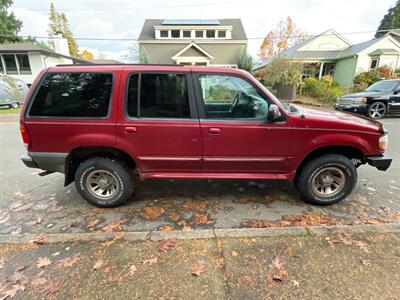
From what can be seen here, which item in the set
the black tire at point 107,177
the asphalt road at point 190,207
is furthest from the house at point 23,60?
the black tire at point 107,177

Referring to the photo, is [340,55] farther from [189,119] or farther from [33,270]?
[33,270]

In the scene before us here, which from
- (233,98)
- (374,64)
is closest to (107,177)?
(233,98)

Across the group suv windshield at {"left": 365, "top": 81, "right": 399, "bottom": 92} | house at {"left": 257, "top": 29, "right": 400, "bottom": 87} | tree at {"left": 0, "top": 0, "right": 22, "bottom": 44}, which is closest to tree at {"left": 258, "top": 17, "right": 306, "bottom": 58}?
house at {"left": 257, "top": 29, "right": 400, "bottom": 87}

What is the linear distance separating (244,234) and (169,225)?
3.18 feet

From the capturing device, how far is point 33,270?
225cm

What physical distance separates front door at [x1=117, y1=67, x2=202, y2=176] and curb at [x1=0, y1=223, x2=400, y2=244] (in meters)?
1.11

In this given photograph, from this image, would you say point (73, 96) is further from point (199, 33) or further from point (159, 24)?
point (159, 24)

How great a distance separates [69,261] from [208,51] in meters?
24.6

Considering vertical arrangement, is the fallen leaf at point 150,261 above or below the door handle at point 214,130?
below

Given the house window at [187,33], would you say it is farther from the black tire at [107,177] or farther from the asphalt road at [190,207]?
the black tire at [107,177]

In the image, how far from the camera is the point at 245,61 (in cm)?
2181

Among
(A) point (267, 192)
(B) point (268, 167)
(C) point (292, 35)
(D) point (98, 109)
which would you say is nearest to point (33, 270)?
(D) point (98, 109)

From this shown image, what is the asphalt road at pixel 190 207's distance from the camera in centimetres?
301

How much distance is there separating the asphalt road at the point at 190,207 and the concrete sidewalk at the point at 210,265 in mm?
308
